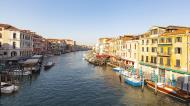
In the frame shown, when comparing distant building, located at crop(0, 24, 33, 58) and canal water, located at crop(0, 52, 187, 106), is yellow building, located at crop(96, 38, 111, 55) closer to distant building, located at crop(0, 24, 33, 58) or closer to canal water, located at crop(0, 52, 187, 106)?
distant building, located at crop(0, 24, 33, 58)

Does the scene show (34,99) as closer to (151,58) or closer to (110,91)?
(110,91)

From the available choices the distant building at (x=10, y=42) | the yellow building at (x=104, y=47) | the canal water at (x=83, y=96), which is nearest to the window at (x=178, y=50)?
the canal water at (x=83, y=96)

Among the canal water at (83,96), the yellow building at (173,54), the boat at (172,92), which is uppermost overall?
the yellow building at (173,54)

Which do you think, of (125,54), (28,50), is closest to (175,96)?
(125,54)

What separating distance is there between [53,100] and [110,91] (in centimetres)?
1274

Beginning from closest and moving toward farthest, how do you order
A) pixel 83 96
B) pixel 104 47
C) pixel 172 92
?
pixel 172 92 → pixel 83 96 → pixel 104 47

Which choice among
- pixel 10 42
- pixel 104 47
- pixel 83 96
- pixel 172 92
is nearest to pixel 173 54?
pixel 172 92

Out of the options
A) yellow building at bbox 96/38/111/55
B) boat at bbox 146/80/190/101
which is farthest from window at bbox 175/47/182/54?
yellow building at bbox 96/38/111/55

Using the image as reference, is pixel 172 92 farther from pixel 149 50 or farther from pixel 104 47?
pixel 104 47

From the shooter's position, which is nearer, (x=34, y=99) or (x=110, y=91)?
(x=34, y=99)

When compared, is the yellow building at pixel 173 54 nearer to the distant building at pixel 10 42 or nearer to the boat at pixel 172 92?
the boat at pixel 172 92

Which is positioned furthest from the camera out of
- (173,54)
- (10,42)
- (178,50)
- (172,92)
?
(10,42)

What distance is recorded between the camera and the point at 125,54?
229 feet

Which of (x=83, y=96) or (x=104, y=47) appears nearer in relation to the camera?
(x=83, y=96)
